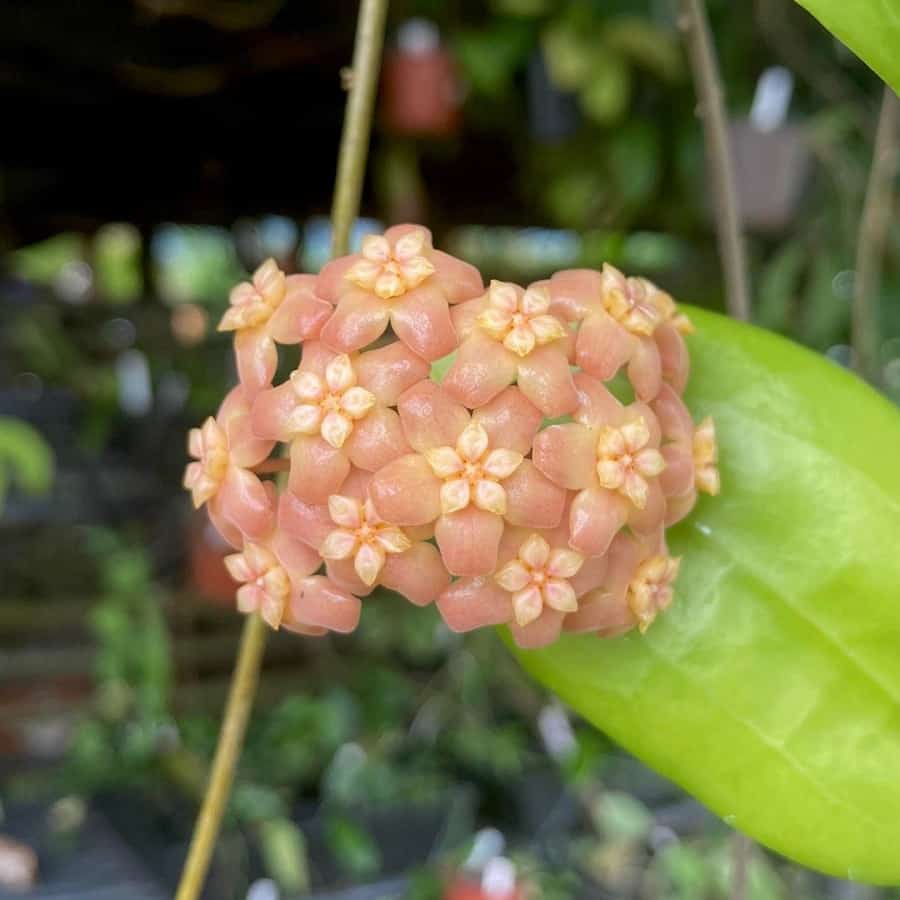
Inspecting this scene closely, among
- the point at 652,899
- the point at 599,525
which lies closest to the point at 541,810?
the point at 652,899

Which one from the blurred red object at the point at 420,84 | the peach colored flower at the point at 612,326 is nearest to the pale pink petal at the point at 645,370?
the peach colored flower at the point at 612,326

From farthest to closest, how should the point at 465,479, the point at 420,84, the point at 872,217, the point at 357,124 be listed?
the point at 420,84, the point at 872,217, the point at 357,124, the point at 465,479

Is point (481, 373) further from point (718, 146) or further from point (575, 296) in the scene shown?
point (718, 146)

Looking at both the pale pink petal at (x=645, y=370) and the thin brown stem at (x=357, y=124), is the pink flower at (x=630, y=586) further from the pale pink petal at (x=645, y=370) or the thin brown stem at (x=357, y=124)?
the thin brown stem at (x=357, y=124)

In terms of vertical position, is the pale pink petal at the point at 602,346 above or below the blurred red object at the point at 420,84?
above

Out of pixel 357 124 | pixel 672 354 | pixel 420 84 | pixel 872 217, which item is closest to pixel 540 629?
pixel 672 354

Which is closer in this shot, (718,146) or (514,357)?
(514,357)
